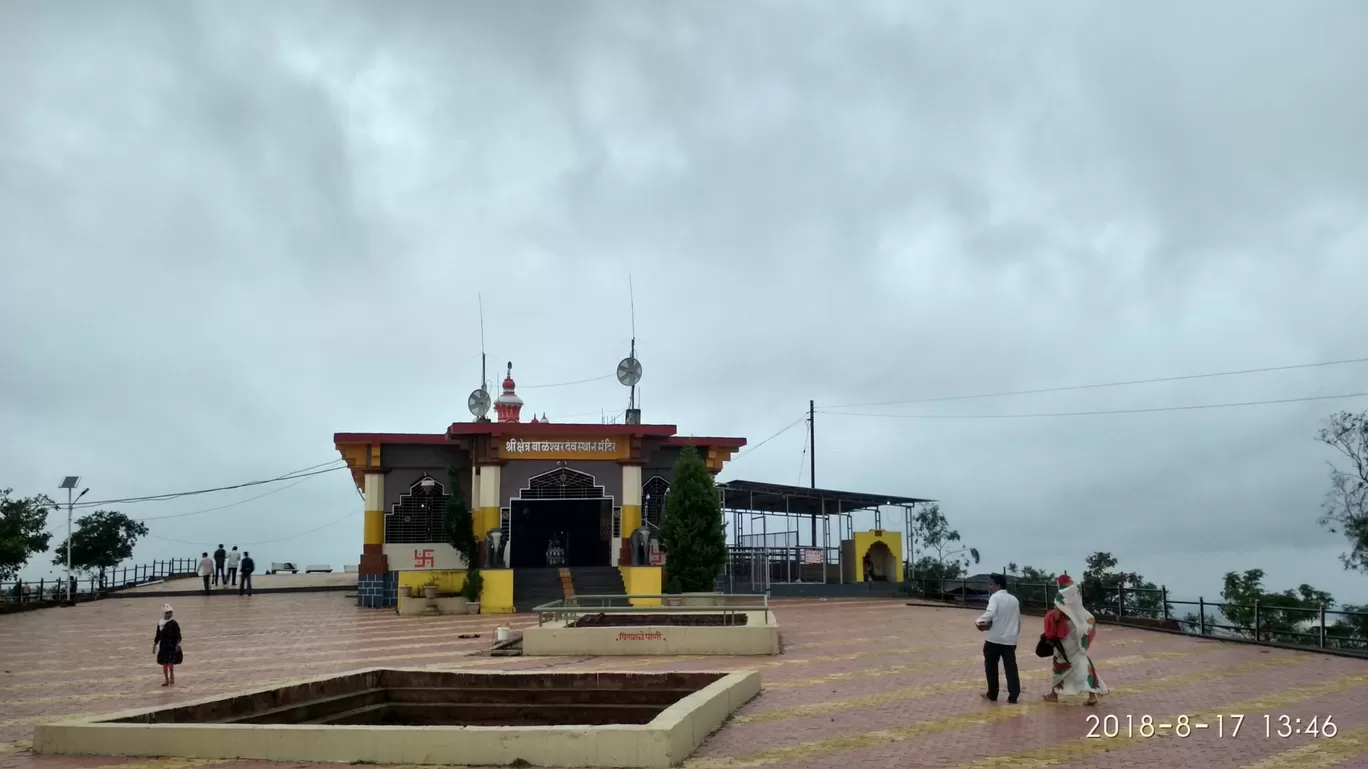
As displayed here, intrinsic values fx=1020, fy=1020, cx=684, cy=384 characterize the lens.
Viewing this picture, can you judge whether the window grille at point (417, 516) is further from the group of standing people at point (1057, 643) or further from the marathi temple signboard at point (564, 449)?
the group of standing people at point (1057, 643)

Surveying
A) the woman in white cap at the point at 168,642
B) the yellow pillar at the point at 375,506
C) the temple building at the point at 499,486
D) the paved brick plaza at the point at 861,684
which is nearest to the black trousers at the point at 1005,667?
the paved brick plaza at the point at 861,684

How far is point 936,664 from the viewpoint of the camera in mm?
15047

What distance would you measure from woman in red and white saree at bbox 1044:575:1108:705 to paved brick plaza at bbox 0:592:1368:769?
1.01 feet

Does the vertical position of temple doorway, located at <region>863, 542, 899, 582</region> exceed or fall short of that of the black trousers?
it falls short

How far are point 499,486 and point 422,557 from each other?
3322mm

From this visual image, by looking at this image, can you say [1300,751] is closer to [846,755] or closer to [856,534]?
[846,755]

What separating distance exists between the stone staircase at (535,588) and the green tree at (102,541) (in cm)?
3085

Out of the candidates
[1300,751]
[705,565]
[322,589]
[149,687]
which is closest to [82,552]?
[322,589]

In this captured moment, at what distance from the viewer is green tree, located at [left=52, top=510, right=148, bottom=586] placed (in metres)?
50.6

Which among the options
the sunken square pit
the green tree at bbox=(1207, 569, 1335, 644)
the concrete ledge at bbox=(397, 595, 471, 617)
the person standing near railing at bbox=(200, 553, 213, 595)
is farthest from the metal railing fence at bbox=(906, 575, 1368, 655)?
the person standing near railing at bbox=(200, 553, 213, 595)

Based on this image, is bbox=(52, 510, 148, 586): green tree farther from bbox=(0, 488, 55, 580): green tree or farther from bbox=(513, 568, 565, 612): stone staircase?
bbox=(513, 568, 565, 612): stone staircase

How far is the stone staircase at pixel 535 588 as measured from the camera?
91.8 feet

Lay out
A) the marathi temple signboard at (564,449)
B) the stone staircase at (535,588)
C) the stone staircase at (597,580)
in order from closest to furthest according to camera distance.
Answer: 1. the stone staircase at (535,588)
2. the stone staircase at (597,580)
3. the marathi temple signboard at (564,449)
